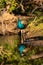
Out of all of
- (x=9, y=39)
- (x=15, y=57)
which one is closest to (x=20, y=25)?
(x=9, y=39)

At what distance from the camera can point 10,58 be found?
5324 mm

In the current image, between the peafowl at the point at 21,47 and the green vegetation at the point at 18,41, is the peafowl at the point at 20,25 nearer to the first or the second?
the green vegetation at the point at 18,41

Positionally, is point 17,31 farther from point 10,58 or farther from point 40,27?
point 10,58

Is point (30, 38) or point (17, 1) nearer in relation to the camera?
point (30, 38)

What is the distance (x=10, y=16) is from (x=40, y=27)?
3.13ft

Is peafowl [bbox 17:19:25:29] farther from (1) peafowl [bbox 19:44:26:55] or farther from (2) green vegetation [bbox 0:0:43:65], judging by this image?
(1) peafowl [bbox 19:44:26:55]

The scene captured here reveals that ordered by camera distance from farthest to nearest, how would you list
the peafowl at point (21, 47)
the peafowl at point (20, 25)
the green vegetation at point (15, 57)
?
1. the peafowl at point (20, 25)
2. the peafowl at point (21, 47)
3. the green vegetation at point (15, 57)

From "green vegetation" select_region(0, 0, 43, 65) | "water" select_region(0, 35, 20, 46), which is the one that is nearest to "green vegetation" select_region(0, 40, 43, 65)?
"green vegetation" select_region(0, 0, 43, 65)

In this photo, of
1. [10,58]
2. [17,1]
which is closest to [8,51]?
[10,58]

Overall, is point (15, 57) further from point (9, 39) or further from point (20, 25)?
point (20, 25)

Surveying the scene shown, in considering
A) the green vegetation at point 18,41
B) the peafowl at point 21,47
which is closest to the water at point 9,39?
the green vegetation at point 18,41

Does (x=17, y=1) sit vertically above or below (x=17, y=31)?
above

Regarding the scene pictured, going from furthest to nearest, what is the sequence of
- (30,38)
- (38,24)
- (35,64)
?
1. (38,24)
2. (30,38)
3. (35,64)

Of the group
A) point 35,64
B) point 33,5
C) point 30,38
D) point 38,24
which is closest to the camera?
point 35,64
